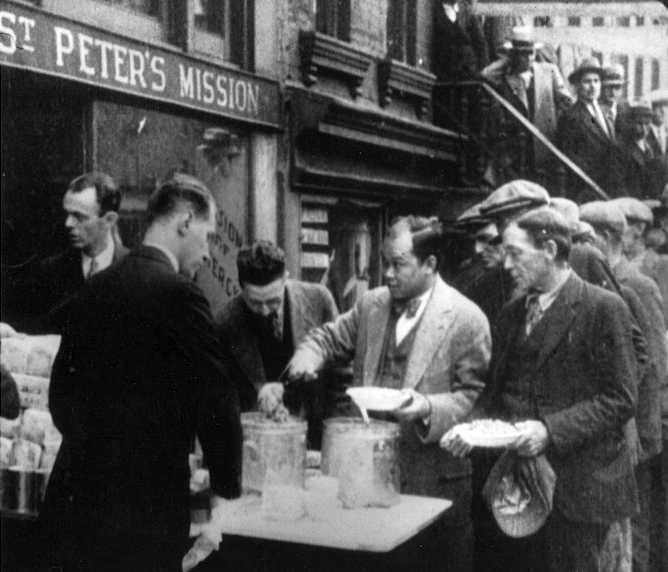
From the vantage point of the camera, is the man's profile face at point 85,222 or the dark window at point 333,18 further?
the dark window at point 333,18

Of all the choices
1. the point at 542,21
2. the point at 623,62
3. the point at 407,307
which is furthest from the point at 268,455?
the point at 623,62

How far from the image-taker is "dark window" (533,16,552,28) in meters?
3.86

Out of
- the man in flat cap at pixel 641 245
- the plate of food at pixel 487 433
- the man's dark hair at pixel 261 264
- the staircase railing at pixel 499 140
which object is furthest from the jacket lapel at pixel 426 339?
the staircase railing at pixel 499 140

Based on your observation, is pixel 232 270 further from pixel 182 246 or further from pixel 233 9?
pixel 182 246

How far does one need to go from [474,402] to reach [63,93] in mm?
1475

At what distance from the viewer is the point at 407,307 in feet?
10.4

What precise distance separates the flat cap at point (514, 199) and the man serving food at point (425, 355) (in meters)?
0.54

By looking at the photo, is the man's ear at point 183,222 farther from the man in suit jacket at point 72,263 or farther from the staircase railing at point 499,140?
the staircase railing at point 499,140

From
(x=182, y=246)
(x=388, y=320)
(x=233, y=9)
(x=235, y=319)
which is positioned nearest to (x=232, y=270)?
(x=235, y=319)

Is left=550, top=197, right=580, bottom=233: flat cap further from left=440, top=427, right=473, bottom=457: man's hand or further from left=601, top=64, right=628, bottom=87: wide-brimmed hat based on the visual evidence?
left=440, top=427, right=473, bottom=457: man's hand

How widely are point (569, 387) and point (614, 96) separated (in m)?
1.51

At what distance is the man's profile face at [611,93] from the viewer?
3.98 meters

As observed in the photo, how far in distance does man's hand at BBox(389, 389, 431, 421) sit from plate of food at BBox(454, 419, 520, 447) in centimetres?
14

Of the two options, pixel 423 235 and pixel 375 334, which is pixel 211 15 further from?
pixel 375 334
